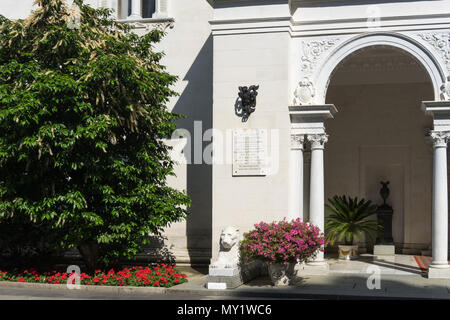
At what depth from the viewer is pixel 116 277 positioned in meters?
14.0

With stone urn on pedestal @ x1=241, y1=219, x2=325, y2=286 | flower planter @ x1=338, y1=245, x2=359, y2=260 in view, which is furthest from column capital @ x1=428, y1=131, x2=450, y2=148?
flower planter @ x1=338, y1=245, x2=359, y2=260

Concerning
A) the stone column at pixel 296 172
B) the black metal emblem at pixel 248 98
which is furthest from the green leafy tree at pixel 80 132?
the stone column at pixel 296 172

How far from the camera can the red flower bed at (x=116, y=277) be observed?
13.9 m

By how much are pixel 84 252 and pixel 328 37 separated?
797cm

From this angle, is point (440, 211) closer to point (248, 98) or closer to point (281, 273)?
point (281, 273)

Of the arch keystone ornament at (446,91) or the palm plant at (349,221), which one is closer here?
the arch keystone ornament at (446,91)

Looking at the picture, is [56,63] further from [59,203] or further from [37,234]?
[37,234]

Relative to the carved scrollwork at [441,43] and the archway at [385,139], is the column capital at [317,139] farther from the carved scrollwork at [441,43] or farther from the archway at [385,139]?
the archway at [385,139]

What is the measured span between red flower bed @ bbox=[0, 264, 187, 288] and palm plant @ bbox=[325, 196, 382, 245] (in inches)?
235

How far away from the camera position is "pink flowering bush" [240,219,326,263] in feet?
44.2

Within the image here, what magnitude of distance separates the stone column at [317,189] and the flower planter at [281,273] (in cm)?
198

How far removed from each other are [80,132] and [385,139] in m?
11.2

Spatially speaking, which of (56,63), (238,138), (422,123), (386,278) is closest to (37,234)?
(56,63)

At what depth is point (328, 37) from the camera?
16.0 metres
